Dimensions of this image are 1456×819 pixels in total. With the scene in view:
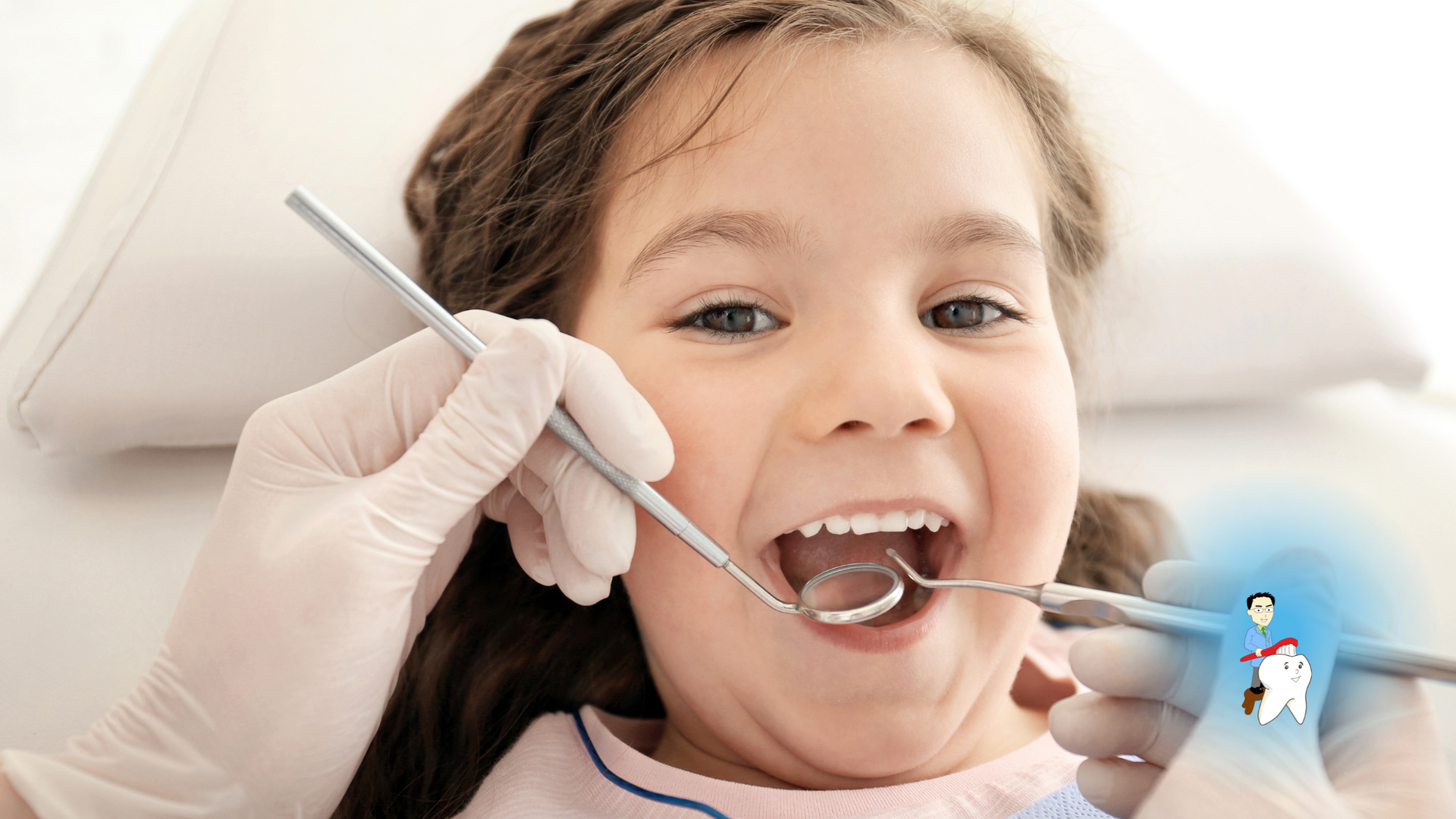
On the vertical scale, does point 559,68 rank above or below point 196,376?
above

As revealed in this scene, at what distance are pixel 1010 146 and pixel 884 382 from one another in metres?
0.37

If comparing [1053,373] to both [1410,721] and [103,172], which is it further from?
[103,172]

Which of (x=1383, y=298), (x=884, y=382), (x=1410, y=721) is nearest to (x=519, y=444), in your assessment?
(x=884, y=382)

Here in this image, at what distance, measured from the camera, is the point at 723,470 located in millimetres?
932

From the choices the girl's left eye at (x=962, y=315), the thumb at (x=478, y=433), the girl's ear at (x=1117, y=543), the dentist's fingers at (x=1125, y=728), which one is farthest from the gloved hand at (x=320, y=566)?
the girl's ear at (x=1117, y=543)

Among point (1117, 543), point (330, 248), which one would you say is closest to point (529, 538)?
point (330, 248)

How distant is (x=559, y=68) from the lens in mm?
1244

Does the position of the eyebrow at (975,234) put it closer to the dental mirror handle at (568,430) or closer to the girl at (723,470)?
the girl at (723,470)

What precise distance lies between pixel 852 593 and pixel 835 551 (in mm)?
66

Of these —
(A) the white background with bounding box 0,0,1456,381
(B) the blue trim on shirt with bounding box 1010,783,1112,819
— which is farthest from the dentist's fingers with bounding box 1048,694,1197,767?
(A) the white background with bounding box 0,0,1456,381

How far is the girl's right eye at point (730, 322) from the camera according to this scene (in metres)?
0.99

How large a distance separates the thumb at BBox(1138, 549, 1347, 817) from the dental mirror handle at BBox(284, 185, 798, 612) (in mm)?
354

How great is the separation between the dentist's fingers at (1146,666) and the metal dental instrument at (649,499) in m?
0.18

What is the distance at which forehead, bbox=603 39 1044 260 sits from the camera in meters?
0.95
